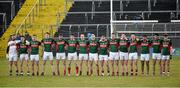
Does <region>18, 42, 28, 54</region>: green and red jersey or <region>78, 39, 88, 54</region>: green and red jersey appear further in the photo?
<region>18, 42, 28, 54</region>: green and red jersey

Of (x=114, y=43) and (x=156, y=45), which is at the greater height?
(x=114, y=43)

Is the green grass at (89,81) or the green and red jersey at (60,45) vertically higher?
the green and red jersey at (60,45)


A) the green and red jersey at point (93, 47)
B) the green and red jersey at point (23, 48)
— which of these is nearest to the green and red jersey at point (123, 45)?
the green and red jersey at point (93, 47)

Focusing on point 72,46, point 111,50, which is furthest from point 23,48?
point 111,50

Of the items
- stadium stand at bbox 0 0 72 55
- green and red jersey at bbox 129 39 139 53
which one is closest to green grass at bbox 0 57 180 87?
green and red jersey at bbox 129 39 139 53

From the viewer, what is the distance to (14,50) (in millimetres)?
30828

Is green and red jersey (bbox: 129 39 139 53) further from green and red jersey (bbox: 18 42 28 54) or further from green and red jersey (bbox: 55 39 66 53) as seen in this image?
green and red jersey (bbox: 18 42 28 54)

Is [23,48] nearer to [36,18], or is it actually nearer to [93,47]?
[93,47]

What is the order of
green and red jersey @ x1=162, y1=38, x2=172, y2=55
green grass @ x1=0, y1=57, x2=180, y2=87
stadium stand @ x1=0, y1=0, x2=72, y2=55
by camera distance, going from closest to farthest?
1. green grass @ x1=0, y1=57, x2=180, y2=87
2. green and red jersey @ x1=162, y1=38, x2=172, y2=55
3. stadium stand @ x1=0, y1=0, x2=72, y2=55

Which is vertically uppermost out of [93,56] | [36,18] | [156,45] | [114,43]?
[36,18]

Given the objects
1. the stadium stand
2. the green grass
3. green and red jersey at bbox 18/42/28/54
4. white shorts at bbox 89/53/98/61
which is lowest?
the green grass

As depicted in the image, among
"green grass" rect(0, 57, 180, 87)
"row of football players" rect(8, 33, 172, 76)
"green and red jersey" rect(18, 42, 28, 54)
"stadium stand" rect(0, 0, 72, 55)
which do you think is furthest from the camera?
"stadium stand" rect(0, 0, 72, 55)

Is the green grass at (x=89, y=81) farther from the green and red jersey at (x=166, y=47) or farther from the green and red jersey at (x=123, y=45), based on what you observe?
the green and red jersey at (x=123, y=45)

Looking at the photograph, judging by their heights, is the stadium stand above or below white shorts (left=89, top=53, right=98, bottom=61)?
above
